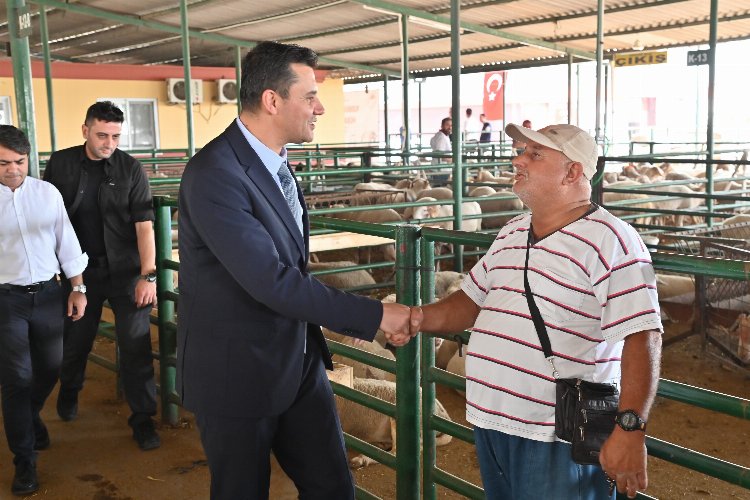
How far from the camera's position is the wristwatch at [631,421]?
185cm

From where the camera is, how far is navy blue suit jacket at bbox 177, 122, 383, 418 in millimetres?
2217

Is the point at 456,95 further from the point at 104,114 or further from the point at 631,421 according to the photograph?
the point at 631,421

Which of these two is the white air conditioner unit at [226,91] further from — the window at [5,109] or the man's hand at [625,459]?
the man's hand at [625,459]

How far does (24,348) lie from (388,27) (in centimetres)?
1512

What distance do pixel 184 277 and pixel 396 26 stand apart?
16070 millimetres

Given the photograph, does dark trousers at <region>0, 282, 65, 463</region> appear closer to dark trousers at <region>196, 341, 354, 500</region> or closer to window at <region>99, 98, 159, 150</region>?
dark trousers at <region>196, 341, 354, 500</region>

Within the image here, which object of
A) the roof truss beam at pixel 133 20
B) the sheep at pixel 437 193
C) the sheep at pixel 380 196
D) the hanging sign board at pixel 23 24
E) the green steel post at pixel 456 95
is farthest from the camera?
the roof truss beam at pixel 133 20

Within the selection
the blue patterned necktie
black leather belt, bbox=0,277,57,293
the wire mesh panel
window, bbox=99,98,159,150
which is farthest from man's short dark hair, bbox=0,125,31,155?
window, bbox=99,98,159,150

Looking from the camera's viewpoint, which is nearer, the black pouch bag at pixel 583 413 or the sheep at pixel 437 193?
the black pouch bag at pixel 583 413

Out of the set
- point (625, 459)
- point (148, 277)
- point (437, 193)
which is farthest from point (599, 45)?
point (625, 459)

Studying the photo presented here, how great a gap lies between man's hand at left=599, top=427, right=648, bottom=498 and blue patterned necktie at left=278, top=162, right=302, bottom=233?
1.10m

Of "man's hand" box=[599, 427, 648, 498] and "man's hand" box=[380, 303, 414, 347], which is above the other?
"man's hand" box=[380, 303, 414, 347]

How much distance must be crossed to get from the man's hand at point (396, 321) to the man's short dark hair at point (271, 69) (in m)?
0.69

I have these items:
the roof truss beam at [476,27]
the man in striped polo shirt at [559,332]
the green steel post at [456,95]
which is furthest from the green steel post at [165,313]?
the roof truss beam at [476,27]
